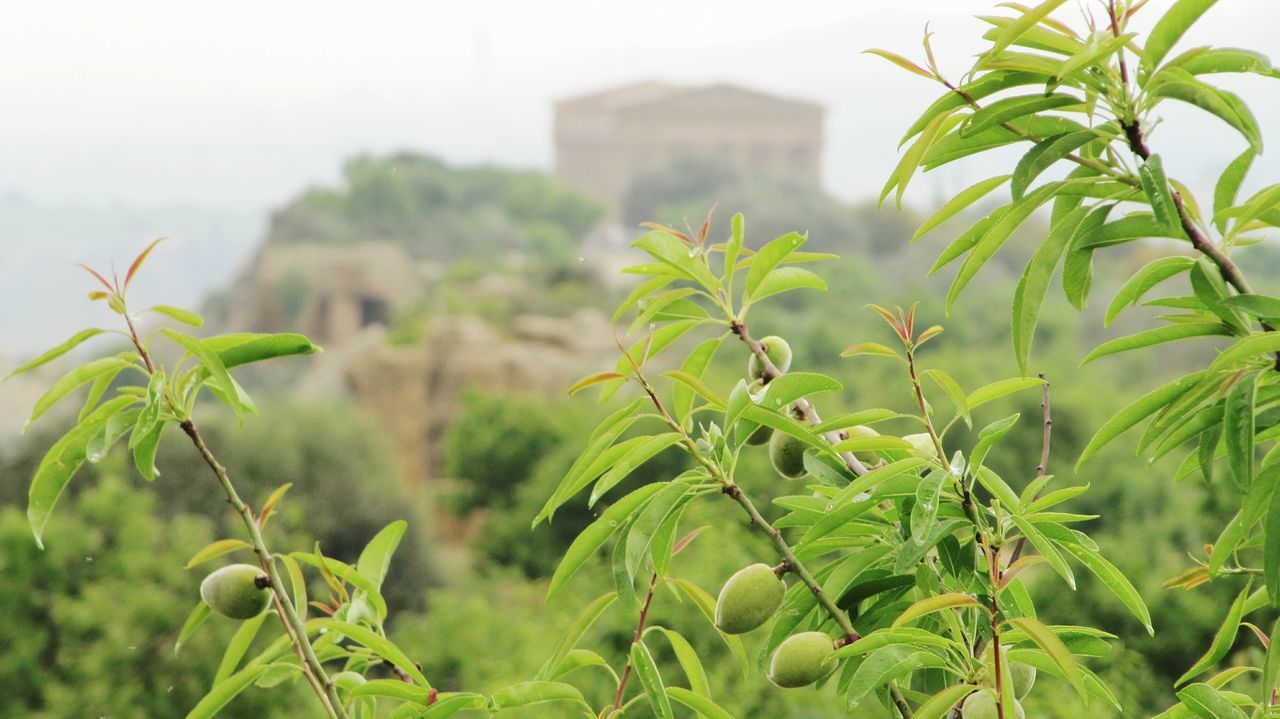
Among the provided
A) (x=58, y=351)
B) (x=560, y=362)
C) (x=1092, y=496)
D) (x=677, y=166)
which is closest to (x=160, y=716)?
(x=58, y=351)

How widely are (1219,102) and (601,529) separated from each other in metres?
0.37

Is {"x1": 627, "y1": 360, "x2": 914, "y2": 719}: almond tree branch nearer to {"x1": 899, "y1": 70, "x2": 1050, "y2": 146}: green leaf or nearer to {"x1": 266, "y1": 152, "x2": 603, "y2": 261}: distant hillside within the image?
{"x1": 899, "y1": 70, "x2": 1050, "y2": 146}: green leaf

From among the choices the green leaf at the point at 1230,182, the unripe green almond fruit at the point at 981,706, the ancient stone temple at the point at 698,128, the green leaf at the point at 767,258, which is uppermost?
the green leaf at the point at 1230,182

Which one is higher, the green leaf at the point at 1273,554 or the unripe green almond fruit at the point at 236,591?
the green leaf at the point at 1273,554

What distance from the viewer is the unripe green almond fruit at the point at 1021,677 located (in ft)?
2.26

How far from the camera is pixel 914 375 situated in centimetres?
60

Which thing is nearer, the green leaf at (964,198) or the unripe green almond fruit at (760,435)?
the green leaf at (964,198)

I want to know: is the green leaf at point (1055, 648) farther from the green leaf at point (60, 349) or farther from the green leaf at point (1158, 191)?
the green leaf at point (60, 349)

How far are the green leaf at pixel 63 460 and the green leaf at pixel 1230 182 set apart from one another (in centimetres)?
64

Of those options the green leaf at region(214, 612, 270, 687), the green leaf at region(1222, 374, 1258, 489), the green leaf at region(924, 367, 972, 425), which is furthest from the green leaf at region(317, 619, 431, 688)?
the green leaf at region(1222, 374, 1258, 489)

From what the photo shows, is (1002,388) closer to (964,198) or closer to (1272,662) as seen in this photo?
(964,198)

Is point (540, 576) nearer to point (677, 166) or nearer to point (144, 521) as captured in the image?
point (144, 521)

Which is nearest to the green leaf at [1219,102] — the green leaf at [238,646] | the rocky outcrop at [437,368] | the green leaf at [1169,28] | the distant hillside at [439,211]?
the green leaf at [1169,28]

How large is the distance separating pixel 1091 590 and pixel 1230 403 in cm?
606
